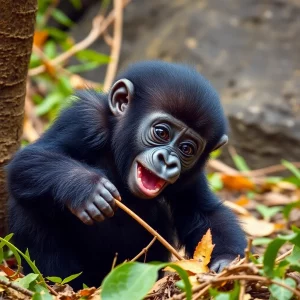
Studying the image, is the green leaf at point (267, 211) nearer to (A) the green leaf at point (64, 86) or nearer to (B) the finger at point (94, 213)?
(A) the green leaf at point (64, 86)

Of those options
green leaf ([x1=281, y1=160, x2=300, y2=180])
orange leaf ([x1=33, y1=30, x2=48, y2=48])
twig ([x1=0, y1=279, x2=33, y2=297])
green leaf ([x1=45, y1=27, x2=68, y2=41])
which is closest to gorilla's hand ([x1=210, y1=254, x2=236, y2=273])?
twig ([x1=0, y1=279, x2=33, y2=297])

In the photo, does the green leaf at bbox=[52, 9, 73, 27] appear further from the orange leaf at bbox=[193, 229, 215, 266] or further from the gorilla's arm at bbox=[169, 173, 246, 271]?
the orange leaf at bbox=[193, 229, 215, 266]

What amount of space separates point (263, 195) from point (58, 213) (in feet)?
13.3

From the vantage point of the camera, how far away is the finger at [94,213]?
11.4ft

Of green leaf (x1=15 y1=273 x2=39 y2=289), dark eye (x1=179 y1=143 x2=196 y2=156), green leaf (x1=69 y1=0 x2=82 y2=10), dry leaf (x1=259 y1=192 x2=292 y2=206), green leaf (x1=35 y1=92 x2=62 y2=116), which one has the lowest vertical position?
dry leaf (x1=259 y1=192 x2=292 y2=206)

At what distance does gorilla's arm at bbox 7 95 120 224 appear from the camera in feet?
11.6

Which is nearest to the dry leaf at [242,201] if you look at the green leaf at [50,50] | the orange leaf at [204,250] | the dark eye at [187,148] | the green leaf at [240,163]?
the green leaf at [240,163]

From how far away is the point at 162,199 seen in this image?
4.46 m

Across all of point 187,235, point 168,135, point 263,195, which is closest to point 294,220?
point 263,195

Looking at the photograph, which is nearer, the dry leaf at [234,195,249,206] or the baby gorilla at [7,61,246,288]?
the baby gorilla at [7,61,246,288]

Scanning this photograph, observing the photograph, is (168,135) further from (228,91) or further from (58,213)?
(228,91)

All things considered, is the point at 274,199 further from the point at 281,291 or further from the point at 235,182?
the point at 281,291

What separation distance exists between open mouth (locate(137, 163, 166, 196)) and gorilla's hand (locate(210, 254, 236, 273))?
55 cm

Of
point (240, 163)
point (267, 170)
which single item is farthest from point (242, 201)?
point (267, 170)
